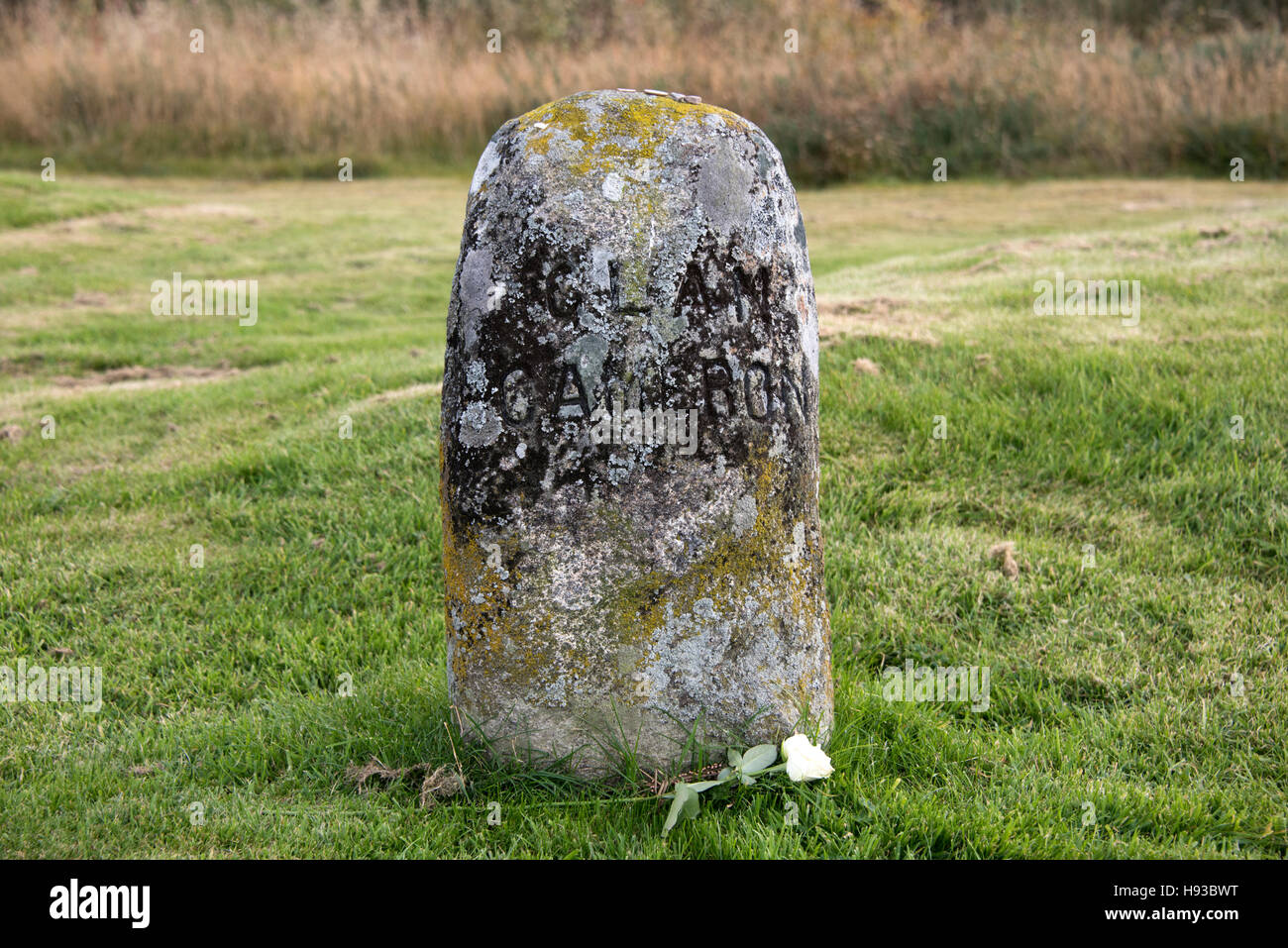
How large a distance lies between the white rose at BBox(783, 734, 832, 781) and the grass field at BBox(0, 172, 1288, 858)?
0.31 ft

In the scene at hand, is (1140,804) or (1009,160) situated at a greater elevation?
(1009,160)

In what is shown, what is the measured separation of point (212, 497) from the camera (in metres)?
5.28

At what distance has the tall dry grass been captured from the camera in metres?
14.5

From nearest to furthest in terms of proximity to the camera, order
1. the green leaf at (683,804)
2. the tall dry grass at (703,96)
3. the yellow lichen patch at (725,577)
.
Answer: the green leaf at (683,804)
the yellow lichen patch at (725,577)
the tall dry grass at (703,96)

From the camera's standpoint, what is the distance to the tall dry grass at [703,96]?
1448 cm

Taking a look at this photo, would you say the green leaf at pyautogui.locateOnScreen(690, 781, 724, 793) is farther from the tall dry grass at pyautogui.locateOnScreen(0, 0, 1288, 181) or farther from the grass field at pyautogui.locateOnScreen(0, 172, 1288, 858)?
the tall dry grass at pyautogui.locateOnScreen(0, 0, 1288, 181)

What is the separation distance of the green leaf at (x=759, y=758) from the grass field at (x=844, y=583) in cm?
7

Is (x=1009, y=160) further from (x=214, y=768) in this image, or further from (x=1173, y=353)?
(x=214, y=768)

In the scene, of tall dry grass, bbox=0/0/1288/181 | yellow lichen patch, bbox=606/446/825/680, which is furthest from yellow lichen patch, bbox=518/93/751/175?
tall dry grass, bbox=0/0/1288/181

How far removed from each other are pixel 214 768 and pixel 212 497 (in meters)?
2.32

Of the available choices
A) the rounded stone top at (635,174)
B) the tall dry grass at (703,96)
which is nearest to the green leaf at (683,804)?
the rounded stone top at (635,174)

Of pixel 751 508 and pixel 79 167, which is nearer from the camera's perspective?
pixel 751 508

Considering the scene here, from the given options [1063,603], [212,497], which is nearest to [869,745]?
[1063,603]

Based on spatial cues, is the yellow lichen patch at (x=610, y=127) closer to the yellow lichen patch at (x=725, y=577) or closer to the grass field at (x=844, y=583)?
the yellow lichen patch at (x=725, y=577)
